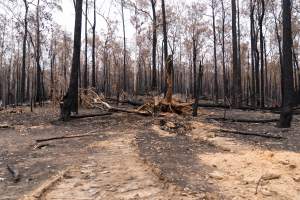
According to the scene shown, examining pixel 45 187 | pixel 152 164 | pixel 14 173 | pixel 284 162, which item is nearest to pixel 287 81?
pixel 284 162

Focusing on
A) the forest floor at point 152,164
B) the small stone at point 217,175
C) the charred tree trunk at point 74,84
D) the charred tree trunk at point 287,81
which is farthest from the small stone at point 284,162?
the charred tree trunk at point 74,84

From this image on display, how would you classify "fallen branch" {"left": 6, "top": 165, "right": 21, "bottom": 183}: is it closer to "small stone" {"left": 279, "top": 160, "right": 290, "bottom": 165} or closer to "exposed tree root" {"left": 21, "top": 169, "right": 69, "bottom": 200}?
"exposed tree root" {"left": 21, "top": 169, "right": 69, "bottom": 200}

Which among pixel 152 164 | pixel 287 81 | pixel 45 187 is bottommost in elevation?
pixel 45 187

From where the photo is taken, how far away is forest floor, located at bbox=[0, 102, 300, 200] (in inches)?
222

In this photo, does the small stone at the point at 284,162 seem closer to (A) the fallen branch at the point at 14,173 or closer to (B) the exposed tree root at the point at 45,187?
(B) the exposed tree root at the point at 45,187

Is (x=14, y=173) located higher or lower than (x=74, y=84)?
lower

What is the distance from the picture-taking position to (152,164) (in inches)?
283

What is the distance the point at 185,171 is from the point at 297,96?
22860 mm

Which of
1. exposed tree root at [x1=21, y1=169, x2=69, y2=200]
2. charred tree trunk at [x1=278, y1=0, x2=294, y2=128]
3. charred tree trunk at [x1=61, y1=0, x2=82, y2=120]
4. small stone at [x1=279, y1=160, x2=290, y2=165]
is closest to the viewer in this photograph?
exposed tree root at [x1=21, y1=169, x2=69, y2=200]

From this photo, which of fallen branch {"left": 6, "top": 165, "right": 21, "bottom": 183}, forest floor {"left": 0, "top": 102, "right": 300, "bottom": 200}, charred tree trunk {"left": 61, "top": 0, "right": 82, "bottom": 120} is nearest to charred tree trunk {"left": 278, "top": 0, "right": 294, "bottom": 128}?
forest floor {"left": 0, "top": 102, "right": 300, "bottom": 200}

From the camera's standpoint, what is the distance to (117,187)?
18.9ft

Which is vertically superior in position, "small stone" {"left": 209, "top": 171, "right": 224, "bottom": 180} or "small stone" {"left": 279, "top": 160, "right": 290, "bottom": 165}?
"small stone" {"left": 279, "top": 160, "right": 290, "bottom": 165}

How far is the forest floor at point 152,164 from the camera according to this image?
18.5 feet

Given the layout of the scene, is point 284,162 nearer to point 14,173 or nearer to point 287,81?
point 14,173
